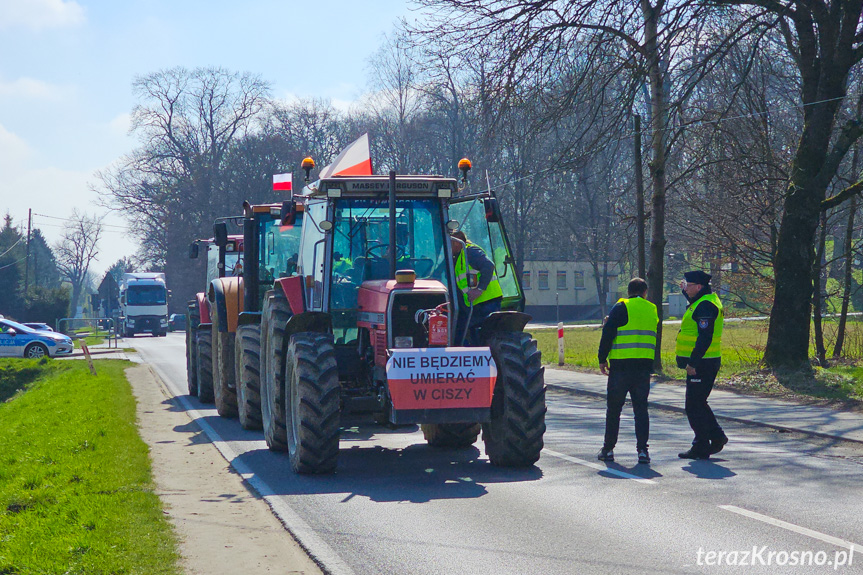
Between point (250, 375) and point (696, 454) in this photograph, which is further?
point (250, 375)

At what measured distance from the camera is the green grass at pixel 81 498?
5.94 metres

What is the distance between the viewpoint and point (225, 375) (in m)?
13.9

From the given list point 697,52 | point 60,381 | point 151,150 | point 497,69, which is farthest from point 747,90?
point 151,150

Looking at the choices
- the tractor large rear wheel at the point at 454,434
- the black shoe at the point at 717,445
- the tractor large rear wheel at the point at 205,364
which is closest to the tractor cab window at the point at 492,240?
the tractor large rear wheel at the point at 454,434

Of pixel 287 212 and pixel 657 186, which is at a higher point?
pixel 657 186

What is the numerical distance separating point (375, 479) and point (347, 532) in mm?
2076

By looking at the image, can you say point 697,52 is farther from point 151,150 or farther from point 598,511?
point 151,150

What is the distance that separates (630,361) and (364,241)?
2989 millimetres

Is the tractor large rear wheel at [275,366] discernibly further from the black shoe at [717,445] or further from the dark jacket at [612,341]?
the black shoe at [717,445]

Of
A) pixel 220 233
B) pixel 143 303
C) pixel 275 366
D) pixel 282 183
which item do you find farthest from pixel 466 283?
pixel 143 303

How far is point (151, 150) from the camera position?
61375 millimetres

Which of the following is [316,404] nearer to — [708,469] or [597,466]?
[597,466]

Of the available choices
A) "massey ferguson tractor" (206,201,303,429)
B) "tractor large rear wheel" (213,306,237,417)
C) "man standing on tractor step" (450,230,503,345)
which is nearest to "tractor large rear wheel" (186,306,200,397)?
"massey ferguson tractor" (206,201,303,429)

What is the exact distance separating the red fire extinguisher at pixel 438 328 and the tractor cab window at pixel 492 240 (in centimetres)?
176
